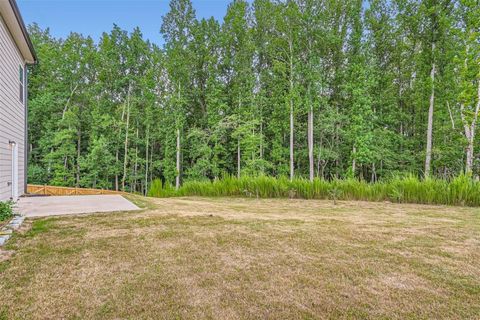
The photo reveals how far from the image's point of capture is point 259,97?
17.4 meters

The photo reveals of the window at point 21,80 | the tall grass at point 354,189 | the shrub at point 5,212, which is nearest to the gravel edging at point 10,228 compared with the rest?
the shrub at point 5,212

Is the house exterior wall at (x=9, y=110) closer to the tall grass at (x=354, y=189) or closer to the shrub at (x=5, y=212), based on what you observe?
the shrub at (x=5, y=212)

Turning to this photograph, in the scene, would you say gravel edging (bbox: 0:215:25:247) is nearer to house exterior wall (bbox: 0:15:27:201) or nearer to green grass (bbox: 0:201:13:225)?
green grass (bbox: 0:201:13:225)

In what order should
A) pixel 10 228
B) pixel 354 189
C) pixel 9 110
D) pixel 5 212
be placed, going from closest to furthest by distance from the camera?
pixel 10 228, pixel 5 212, pixel 9 110, pixel 354 189

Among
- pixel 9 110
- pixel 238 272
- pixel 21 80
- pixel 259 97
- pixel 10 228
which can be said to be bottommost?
pixel 238 272

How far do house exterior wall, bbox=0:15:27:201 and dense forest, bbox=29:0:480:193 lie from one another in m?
10.6

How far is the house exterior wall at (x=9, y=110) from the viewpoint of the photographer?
18.1ft

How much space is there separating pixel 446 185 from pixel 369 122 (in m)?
8.50

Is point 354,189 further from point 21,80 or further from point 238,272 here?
point 21,80

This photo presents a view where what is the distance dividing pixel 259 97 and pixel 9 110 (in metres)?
13.4

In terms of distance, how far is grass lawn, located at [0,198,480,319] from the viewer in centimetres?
184

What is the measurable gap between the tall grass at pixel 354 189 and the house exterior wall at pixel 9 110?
17.4 feet

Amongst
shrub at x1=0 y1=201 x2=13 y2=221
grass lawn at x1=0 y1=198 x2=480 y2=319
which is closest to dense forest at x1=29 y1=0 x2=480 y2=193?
grass lawn at x1=0 y1=198 x2=480 y2=319

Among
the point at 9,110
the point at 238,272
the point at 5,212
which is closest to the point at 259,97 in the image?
the point at 9,110
